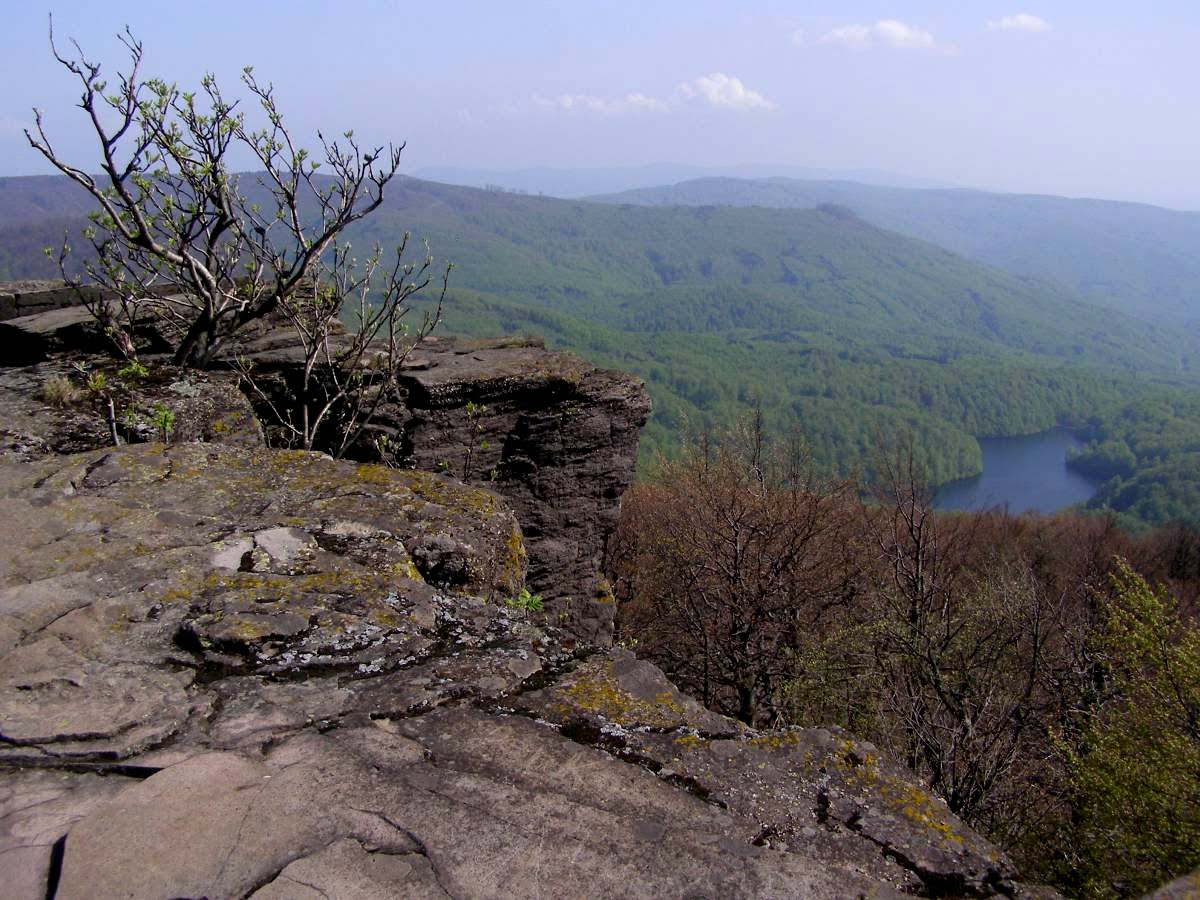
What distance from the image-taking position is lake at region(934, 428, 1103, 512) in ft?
452

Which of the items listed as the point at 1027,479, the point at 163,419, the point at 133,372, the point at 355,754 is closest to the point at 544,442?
the point at 133,372

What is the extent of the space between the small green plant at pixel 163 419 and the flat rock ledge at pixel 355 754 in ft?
7.69

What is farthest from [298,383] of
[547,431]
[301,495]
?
[301,495]

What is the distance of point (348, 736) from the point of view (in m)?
3.97

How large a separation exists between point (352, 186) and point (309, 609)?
8.05m

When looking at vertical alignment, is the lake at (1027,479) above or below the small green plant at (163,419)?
below

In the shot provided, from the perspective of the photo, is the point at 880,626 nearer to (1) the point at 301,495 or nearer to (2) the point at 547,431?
(2) the point at 547,431

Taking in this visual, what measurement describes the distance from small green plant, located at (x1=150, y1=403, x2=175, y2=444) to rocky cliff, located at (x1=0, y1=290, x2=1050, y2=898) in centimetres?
136

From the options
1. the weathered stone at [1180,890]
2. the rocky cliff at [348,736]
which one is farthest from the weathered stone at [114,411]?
the weathered stone at [1180,890]

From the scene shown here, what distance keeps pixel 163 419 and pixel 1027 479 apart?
588ft

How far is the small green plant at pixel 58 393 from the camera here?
8633 millimetres

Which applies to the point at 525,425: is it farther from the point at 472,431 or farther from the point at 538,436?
the point at 472,431

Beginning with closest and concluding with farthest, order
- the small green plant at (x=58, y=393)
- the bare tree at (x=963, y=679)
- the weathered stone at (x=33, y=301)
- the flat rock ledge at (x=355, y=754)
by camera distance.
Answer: the flat rock ledge at (x=355, y=754), the small green plant at (x=58, y=393), the bare tree at (x=963, y=679), the weathered stone at (x=33, y=301)

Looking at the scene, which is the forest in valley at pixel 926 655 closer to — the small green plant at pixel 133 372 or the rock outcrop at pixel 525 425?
the rock outcrop at pixel 525 425
